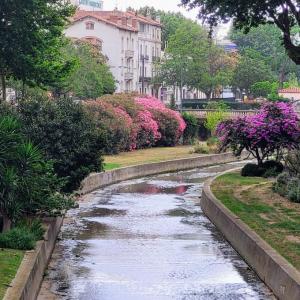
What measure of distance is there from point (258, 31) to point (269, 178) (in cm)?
11506

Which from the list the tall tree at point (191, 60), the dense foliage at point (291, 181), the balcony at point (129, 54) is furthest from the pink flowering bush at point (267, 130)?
Result: the balcony at point (129, 54)

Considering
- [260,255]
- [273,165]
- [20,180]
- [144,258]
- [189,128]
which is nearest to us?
[260,255]

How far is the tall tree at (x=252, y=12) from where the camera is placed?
27.9 m

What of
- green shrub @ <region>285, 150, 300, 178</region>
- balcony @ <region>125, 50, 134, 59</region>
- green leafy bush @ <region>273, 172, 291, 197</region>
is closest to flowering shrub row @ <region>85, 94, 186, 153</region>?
green shrub @ <region>285, 150, 300, 178</region>

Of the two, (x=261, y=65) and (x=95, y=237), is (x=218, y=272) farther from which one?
(x=261, y=65)

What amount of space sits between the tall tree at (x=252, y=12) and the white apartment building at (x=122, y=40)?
8108 cm

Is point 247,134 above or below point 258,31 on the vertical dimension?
below

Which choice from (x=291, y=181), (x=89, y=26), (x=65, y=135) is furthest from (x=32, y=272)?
(x=89, y=26)

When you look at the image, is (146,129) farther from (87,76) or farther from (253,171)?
(253,171)

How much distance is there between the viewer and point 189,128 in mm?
81250

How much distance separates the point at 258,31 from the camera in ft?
506

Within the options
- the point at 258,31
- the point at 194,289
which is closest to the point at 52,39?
the point at 194,289

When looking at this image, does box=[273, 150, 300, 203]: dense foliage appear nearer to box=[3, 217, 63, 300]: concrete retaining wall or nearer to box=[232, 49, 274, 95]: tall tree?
box=[3, 217, 63, 300]: concrete retaining wall

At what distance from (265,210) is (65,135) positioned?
21.2 ft
